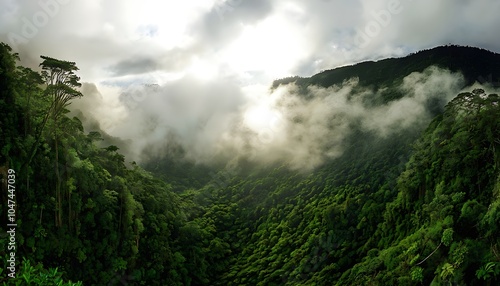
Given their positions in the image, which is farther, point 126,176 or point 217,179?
point 217,179

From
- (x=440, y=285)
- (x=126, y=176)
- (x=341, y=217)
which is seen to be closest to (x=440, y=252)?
(x=440, y=285)

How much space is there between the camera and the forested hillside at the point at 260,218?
36.5 metres

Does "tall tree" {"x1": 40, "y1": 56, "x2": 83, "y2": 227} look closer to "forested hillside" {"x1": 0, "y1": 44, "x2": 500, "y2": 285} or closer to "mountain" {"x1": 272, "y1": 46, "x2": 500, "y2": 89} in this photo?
"forested hillside" {"x1": 0, "y1": 44, "x2": 500, "y2": 285}

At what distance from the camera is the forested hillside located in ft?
120

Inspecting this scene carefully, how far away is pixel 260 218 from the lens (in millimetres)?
93562

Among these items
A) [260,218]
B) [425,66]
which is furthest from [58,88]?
[425,66]

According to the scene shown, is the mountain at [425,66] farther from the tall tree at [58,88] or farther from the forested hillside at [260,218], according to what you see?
the tall tree at [58,88]

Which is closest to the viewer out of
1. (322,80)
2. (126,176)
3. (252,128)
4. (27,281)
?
(27,281)

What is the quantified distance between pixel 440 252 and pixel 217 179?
10663cm

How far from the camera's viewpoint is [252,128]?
186 metres

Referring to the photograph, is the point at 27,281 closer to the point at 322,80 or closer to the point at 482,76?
the point at 482,76

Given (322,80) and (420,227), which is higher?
(322,80)

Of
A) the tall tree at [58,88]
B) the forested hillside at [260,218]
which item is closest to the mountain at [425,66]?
the forested hillside at [260,218]

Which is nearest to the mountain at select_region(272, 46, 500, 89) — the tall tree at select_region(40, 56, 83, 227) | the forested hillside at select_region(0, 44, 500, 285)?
the forested hillside at select_region(0, 44, 500, 285)
